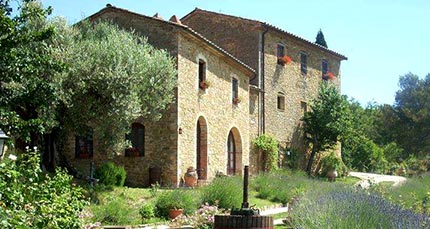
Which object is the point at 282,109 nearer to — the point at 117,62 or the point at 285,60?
the point at 285,60

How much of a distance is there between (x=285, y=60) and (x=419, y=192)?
1437 cm

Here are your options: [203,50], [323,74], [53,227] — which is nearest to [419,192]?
[203,50]

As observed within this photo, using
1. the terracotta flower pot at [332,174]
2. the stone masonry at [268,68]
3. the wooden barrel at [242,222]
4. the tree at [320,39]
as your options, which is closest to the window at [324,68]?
Answer: the stone masonry at [268,68]

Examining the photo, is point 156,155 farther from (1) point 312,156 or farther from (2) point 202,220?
(1) point 312,156

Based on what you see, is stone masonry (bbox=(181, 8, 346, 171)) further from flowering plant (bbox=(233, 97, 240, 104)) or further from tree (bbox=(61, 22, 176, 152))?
tree (bbox=(61, 22, 176, 152))

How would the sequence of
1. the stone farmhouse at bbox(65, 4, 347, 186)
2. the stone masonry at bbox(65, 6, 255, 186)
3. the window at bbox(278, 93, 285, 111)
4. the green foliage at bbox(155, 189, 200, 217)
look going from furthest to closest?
the window at bbox(278, 93, 285, 111) < the stone farmhouse at bbox(65, 4, 347, 186) < the stone masonry at bbox(65, 6, 255, 186) < the green foliage at bbox(155, 189, 200, 217)

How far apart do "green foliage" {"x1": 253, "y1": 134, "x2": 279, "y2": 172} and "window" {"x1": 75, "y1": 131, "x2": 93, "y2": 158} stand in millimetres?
8039

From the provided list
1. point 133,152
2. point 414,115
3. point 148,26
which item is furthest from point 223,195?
point 414,115

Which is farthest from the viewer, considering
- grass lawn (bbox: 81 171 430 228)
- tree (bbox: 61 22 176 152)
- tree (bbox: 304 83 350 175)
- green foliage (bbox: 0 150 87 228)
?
tree (bbox: 304 83 350 175)

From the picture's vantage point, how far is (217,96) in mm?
22844

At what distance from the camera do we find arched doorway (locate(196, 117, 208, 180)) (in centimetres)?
2172

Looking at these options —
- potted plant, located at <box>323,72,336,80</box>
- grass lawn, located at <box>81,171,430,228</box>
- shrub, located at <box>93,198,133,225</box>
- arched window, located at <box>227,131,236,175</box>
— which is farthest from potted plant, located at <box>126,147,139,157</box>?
potted plant, located at <box>323,72,336,80</box>

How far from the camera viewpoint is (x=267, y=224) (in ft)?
25.8

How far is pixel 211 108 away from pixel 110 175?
624 cm
